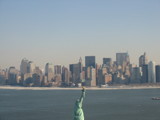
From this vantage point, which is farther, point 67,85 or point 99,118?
point 67,85

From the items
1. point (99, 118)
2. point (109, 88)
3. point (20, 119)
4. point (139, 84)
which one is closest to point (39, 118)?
point (20, 119)

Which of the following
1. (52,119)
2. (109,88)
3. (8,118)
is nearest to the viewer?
(52,119)

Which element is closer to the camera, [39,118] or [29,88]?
[39,118]

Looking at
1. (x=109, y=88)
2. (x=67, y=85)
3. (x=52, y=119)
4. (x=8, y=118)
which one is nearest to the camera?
(x=52, y=119)

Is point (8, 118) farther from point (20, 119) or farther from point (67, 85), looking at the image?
point (67, 85)

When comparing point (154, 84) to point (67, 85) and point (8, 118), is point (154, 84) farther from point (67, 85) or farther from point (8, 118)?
point (8, 118)

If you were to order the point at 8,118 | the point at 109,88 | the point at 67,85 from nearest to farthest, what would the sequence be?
the point at 8,118, the point at 109,88, the point at 67,85

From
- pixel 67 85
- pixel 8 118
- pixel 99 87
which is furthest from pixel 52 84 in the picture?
pixel 8 118

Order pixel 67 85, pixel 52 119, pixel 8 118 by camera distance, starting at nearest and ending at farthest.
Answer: pixel 52 119, pixel 8 118, pixel 67 85
